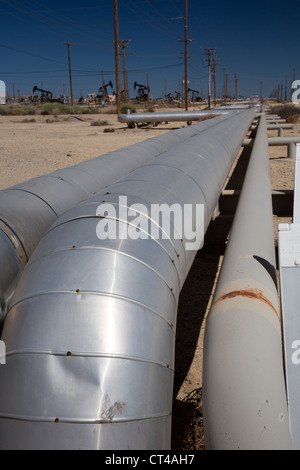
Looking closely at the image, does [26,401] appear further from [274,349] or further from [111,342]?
[274,349]

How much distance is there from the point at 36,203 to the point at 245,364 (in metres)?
2.12

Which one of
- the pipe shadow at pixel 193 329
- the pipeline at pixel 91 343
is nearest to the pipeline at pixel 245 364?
the pipeline at pixel 91 343

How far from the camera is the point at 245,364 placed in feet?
5.23

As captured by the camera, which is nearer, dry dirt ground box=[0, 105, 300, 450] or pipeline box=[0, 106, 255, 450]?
pipeline box=[0, 106, 255, 450]

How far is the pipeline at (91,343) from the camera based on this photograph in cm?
159

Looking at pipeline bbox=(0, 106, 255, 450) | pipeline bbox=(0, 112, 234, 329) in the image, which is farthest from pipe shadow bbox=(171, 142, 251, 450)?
pipeline bbox=(0, 112, 234, 329)

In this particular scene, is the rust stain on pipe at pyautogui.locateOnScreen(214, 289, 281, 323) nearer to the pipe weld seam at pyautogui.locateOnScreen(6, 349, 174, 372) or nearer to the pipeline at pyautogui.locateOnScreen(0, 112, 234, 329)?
the pipe weld seam at pyautogui.locateOnScreen(6, 349, 174, 372)

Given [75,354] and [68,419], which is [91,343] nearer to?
[75,354]

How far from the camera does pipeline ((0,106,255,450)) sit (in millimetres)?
1593

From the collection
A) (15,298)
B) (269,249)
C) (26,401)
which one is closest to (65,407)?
(26,401)

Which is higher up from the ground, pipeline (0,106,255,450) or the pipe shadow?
pipeline (0,106,255,450)

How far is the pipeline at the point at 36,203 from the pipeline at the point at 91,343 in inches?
16.4

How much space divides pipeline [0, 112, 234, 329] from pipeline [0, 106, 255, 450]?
42cm
